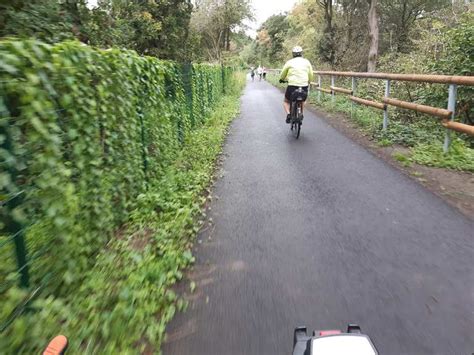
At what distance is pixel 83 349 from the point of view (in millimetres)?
2295

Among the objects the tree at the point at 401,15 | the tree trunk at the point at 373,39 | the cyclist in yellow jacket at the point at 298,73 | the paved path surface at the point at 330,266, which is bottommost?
the paved path surface at the point at 330,266

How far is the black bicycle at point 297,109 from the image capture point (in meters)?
8.86

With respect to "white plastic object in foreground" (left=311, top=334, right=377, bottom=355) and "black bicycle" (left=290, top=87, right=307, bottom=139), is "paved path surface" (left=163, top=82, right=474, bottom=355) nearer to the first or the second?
"white plastic object in foreground" (left=311, top=334, right=377, bottom=355)

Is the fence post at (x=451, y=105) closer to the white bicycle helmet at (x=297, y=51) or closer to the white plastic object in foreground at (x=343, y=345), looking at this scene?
the white bicycle helmet at (x=297, y=51)

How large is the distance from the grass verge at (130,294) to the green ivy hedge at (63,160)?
0.11m

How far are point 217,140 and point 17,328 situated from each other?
662 cm

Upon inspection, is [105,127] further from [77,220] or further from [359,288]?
[359,288]

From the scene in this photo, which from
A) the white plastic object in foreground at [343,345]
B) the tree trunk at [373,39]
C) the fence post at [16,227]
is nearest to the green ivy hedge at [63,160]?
the fence post at [16,227]

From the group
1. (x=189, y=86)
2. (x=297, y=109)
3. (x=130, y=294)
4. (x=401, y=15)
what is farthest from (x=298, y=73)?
(x=401, y=15)

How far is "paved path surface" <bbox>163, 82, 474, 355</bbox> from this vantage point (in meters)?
2.52

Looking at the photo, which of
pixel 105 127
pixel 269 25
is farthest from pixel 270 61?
pixel 105 127

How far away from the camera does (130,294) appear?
9.24 ft

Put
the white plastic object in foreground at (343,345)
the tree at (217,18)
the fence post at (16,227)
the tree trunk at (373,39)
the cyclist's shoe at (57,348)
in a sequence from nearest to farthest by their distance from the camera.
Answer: the cyclist's shoe at (57,348) < the white plastic object in foreground at (343,345) < the fence post at (16,227) < the tree trunk at (373,39) < the tree at (217,18)

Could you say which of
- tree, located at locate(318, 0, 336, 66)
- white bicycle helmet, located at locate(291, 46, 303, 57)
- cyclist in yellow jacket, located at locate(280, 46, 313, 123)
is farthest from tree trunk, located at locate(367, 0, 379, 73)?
cyclist in yellow jacket, located at locate(280, 46, 313, 123)
